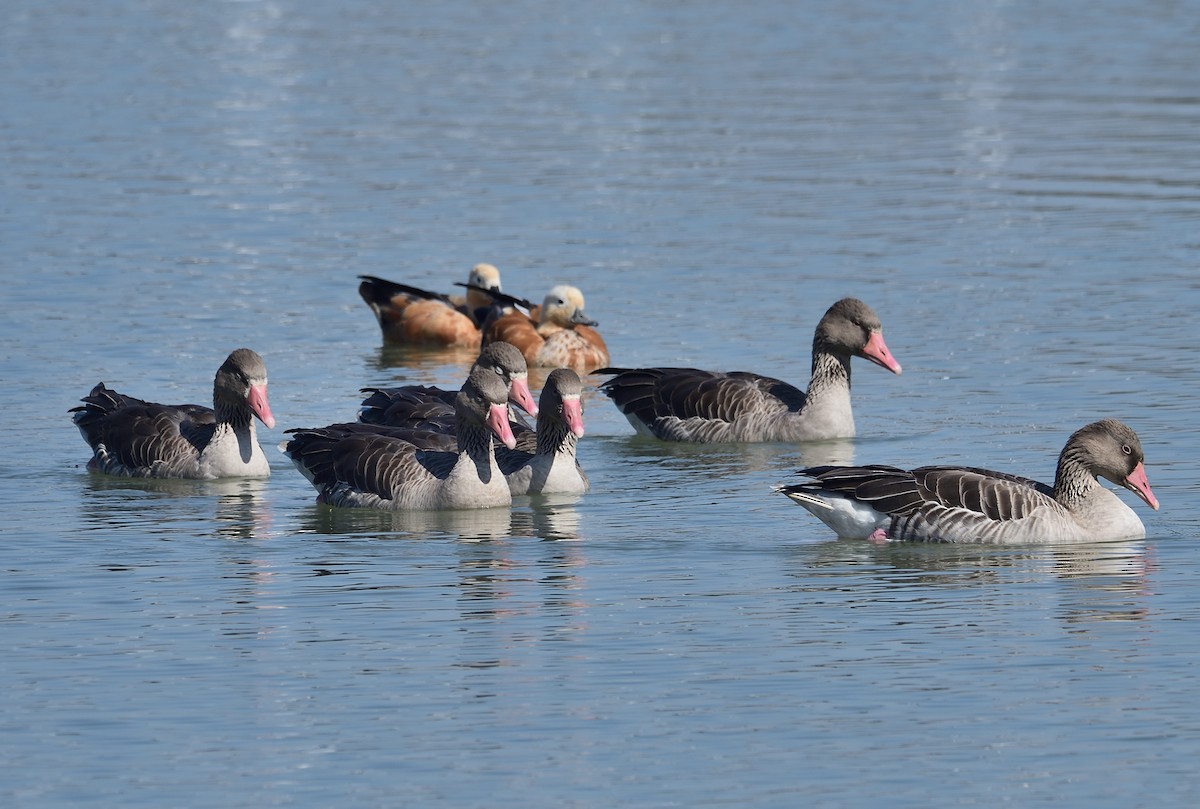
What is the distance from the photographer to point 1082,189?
34.0 meters

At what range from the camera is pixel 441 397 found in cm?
1994

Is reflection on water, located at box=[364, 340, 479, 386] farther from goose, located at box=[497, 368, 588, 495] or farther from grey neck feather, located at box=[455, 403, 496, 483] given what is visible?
grey neck feather, located at box=[455, 403, 496, 483]

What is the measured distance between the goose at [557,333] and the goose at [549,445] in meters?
5.40

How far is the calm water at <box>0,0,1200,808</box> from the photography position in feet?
37.4

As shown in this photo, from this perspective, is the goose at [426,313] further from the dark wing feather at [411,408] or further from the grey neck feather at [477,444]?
the grey neck feather at [477,444]

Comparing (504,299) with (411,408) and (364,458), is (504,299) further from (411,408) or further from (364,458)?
(364,458)

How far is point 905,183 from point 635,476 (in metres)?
17.0

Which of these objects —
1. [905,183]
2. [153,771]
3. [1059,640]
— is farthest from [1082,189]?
[153,771]

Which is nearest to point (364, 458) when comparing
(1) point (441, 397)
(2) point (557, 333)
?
(1) point (441, 397)

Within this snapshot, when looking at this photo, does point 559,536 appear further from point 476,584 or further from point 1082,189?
point 1082,189

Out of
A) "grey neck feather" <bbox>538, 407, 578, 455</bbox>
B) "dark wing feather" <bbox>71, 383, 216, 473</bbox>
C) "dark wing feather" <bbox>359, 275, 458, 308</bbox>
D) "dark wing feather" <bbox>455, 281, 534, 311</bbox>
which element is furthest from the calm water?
"dark wing feather" <bbox>455, 281, 534, 311</bbox>

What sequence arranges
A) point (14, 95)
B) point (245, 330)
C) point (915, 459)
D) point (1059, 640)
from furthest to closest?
point (14, 95)
point (245, 330)
point (915, 459)
point (1059, 640)

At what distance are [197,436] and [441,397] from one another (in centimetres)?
221

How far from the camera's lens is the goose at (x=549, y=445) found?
17719 millimetres
